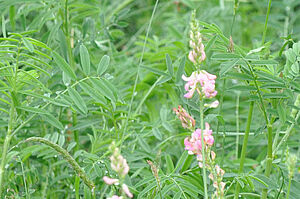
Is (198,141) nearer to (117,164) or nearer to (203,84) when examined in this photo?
(203,84)

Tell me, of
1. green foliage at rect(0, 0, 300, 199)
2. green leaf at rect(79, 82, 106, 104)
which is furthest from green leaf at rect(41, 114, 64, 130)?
green leaf at rect(79, 82, 106, 104)

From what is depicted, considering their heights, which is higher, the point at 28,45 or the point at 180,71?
the point at 28,45

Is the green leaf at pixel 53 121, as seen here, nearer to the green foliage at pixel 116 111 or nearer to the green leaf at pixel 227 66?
the green foliage at pixel 116 111

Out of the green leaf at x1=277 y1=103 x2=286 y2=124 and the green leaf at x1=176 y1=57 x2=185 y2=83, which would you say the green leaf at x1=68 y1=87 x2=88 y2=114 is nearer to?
the green leaf at x1=176 y1=57 x2=185 y2=83

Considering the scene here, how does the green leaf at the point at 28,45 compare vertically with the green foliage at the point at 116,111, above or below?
above

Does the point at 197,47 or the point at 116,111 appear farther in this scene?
the point at 116,111

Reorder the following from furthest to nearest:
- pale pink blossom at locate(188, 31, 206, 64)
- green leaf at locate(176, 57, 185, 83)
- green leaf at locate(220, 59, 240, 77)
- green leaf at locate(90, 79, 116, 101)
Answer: green leaf at locate(176, 57, 185, 83)
green leaf at locate(90, 79, 116, 101)
green leaf at locate(220, 59, 240, 77)
pale pink blossom at locate(188, 31, 206, 64)

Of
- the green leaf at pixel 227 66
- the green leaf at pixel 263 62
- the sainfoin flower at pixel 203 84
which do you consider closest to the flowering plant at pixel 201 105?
the sainfoin flower at pixel 203 84

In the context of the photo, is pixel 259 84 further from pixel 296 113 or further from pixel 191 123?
pixel 191 123

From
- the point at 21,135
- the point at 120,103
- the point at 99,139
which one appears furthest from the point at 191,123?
the point at 21,135

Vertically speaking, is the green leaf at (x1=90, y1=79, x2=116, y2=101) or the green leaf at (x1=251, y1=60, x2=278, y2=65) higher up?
the green leaf at (x1=251, y1=60, x2=278, y2=65)

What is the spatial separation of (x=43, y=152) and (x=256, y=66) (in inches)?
29.7

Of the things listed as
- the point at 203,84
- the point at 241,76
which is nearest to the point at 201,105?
the point at 203,84

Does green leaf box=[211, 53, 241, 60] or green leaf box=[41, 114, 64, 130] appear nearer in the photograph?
green leaf box=[211, 53, 241, 60]
